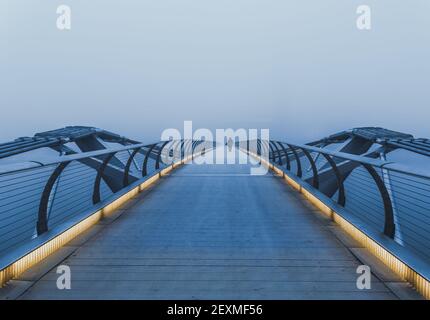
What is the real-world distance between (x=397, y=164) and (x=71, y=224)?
344 cm

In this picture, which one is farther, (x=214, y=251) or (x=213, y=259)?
(x=214, y=251)

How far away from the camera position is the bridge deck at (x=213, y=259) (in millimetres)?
2496

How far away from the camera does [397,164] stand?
2.85 m

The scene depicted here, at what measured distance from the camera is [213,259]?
3160mm

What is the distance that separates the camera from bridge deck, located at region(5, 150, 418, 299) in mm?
2496
